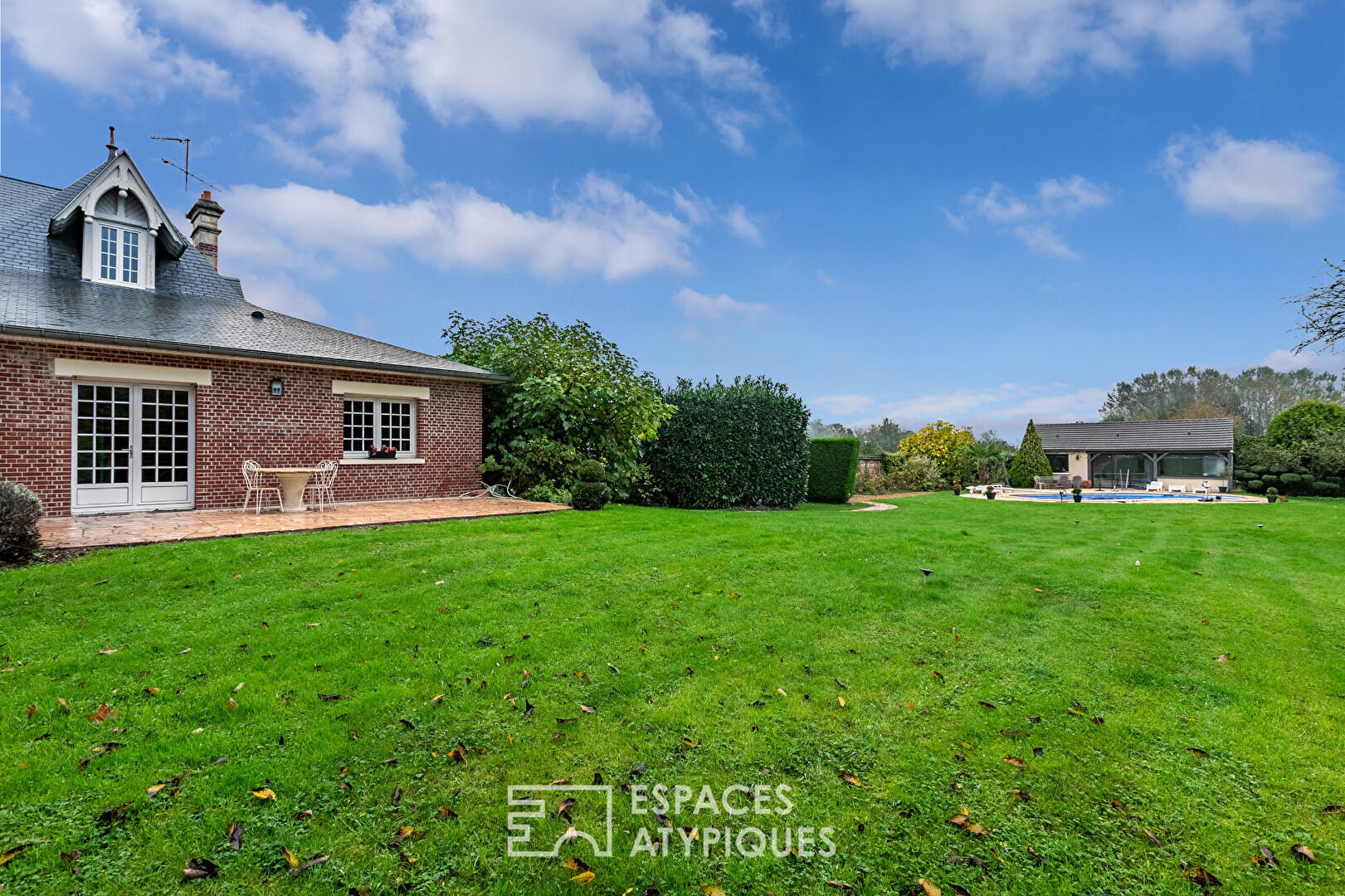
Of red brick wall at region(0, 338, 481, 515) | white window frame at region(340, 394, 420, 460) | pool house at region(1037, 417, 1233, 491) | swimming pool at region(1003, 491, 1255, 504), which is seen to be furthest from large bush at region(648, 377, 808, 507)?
pool house at region(1037, 417, 1233, 491)

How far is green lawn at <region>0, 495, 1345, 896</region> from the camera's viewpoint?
2379 mm

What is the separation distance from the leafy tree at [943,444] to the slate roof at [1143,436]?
9619mm

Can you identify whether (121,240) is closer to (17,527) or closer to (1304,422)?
(17,527)

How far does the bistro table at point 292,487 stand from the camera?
10.4 m

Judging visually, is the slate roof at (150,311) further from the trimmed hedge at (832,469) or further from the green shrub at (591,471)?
the trimmed hedge at (832,469)

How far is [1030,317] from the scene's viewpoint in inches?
875

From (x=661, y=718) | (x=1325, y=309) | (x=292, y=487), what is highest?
(x=1325, y=309)

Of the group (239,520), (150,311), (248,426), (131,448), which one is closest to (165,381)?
(131,448)

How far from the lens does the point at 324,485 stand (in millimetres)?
11109

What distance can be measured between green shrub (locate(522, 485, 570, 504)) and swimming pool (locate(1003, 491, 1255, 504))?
1796cm

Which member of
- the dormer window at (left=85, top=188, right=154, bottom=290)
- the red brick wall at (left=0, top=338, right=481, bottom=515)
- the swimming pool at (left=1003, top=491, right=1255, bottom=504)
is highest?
the dormer window at (left=85, top=188, right=154, bottom=290)

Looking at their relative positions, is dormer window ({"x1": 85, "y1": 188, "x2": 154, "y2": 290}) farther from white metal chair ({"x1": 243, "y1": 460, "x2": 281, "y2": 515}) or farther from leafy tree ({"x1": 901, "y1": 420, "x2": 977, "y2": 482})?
leafy tree ({"x1": 901, "y1": 420, "x2": 977, "y2": 482})

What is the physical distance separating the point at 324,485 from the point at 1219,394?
73.7 metres

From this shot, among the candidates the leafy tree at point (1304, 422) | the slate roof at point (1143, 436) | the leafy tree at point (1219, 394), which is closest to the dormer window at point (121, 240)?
the slate roof at point (1143, 436)
